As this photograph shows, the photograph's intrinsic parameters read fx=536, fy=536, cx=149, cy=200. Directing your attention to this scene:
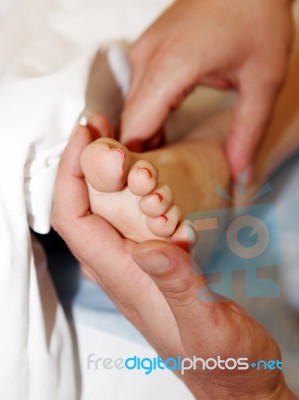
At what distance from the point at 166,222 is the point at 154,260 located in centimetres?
8

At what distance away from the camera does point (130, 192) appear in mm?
507

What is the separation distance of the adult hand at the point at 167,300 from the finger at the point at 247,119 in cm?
24

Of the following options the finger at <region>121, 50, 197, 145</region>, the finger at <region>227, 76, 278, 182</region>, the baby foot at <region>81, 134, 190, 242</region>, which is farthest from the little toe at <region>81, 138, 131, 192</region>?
the finger at <region>227, 76, 278, 182</region>

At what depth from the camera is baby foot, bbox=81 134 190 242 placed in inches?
18.5

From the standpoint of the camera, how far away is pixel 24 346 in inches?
21.1

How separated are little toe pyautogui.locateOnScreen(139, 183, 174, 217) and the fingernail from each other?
65 millimetres

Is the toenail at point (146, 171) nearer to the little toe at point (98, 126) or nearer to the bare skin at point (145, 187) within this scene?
the bare skin at point (145, 187)

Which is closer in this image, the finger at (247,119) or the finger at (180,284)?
the finger at (180,284)

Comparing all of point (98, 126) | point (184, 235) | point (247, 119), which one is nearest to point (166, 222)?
point (184, 235)

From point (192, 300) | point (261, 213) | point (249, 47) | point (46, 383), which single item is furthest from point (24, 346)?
point (249, 47)

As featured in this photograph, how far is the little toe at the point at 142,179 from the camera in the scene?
1.52 ft

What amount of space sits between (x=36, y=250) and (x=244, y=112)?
32cm

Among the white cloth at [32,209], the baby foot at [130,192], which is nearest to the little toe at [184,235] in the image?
the baby foot at [130,192]

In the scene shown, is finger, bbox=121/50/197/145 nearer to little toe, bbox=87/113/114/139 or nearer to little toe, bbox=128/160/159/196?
little toe, bbox=87/113/114/139
